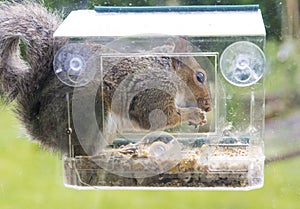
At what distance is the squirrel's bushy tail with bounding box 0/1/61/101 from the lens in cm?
138

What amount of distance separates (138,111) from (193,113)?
0.38 ft

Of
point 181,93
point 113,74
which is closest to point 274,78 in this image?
point 181,93

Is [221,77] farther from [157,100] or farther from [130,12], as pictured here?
[130,12]

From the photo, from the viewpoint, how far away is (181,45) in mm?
1321

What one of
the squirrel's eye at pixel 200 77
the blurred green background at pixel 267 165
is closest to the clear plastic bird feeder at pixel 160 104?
the squirrel's eye at pixel 200 77

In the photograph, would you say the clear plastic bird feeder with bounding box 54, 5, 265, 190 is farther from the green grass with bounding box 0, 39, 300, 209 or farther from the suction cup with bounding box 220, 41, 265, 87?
A: the green grass with bounding box 0, 39, 300, 209

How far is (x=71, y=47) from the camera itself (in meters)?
1.32

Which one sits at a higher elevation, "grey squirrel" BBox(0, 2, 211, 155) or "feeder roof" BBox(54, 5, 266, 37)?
"feeder roof" BBox(54, 5, 266, 37)

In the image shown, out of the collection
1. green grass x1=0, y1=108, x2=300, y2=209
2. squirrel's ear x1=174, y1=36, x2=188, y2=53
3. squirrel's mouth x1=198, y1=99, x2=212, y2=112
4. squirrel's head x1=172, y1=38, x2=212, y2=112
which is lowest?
green grass x1=0, y1=108, x2=300, y2=209

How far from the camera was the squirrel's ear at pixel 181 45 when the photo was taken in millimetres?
1308

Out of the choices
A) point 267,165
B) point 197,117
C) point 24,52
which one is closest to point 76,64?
point 24,52

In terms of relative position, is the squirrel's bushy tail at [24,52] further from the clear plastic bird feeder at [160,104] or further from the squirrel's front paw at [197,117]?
the squirrel's front paw at [197,117]

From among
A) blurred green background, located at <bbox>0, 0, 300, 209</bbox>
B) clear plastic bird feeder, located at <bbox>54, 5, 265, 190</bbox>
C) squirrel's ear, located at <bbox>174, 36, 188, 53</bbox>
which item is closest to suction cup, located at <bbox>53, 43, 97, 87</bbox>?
clear plastic bird feeder, located at <bbox>54, 5, 265, 190</bbox>

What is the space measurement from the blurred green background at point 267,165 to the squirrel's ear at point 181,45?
0.49 m
